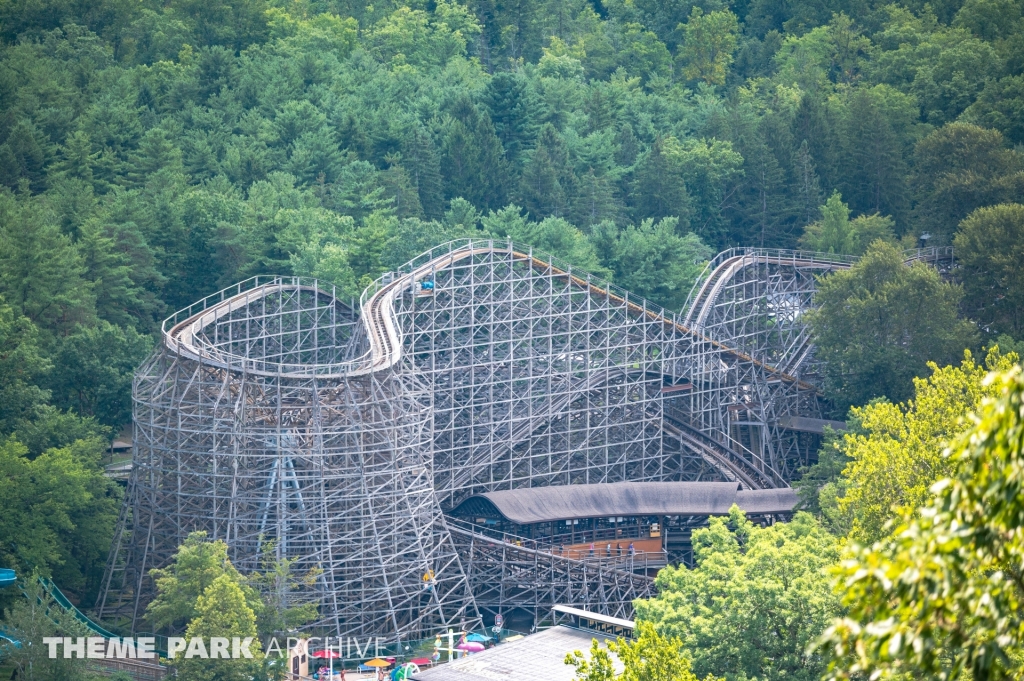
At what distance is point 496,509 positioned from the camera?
5628cm

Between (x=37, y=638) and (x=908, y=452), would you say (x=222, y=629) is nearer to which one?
(x=37, y=638)

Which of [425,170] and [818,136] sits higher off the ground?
[818,136]

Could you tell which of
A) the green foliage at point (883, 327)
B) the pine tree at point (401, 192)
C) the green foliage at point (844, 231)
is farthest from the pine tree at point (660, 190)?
the green foliage at point (883, 327)

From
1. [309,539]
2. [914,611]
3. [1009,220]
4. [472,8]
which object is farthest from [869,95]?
[914,611]

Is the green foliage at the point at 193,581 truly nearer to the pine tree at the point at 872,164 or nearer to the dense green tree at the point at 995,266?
the dense green tree at the point at 995,266

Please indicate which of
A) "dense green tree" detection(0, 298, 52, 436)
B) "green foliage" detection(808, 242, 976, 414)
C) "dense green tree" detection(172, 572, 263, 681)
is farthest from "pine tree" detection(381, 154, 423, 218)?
"dense green tree" detection(172, 572, 263, 681)

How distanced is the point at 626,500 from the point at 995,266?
63.4ft

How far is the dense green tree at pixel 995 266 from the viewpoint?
2625 inches

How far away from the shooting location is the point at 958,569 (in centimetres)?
1480

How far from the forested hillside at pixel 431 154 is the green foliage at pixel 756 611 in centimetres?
1970

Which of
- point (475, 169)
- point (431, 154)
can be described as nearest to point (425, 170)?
point (431, 154)

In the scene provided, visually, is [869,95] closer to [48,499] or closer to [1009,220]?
[1009,220]

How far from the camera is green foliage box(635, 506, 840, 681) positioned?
3778 cm

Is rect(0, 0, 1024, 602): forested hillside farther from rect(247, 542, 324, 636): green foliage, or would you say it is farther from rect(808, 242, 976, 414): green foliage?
rect(247, 542, 324, 636): green foliage
